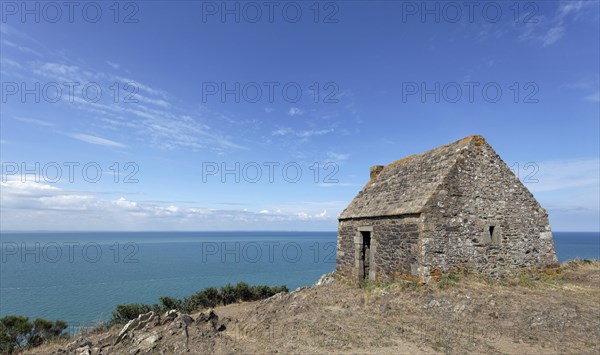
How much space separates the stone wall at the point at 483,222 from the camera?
11797mm

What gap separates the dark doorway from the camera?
14.9 m

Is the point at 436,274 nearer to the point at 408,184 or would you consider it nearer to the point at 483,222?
the point at 483,222

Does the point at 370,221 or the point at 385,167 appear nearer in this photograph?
the point at 370,221

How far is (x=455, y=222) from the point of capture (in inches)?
478

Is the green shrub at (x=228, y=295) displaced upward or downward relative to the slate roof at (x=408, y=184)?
downward

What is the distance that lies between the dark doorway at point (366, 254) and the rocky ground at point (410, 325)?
1.96m

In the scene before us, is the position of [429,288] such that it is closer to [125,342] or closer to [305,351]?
[305,351]

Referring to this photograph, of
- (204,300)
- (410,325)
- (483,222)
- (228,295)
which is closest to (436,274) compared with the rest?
(410,325)

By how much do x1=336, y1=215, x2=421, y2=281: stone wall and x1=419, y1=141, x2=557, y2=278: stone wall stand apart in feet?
1.77

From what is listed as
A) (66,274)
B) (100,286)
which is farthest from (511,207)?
(66,274)

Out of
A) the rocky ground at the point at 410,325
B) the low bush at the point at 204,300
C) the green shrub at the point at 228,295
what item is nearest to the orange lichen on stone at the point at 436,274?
the rocky ground at the point at 410,325

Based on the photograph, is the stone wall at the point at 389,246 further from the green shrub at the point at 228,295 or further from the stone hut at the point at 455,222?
the green shrub at the point at 228,295

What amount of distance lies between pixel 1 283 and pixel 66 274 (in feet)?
34.7

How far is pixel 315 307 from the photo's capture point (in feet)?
39.4
